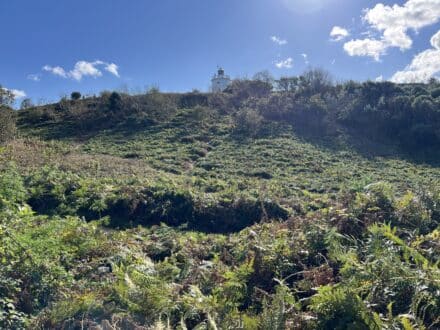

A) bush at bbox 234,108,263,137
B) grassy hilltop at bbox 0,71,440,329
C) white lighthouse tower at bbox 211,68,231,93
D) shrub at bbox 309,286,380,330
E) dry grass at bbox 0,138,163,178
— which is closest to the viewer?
shrub at bbox 309,286,380,330

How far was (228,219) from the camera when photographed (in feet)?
34.0

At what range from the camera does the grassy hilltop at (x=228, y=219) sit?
3.21 metres

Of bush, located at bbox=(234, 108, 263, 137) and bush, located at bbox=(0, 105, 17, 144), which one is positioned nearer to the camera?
bush, located at bbox=(0, 105, 17, 144)

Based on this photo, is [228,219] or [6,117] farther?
[6,117]

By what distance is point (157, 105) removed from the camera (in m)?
30.6

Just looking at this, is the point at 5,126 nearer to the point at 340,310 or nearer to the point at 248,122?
the point at 248,122

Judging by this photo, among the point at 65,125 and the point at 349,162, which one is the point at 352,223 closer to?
the point at 349,162

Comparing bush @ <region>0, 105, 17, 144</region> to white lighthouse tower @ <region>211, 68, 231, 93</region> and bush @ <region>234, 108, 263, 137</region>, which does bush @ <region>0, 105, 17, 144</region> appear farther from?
white lighthouse tower @ <region>211, 68, 231, 93</region>

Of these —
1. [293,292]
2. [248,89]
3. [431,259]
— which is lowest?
[293,292]

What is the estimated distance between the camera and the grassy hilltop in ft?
10.5

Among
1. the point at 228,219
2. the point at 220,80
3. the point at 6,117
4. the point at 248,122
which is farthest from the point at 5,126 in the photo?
the point at 220,80

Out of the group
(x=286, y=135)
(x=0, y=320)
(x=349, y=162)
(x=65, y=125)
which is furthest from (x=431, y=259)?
(x=65, y=125)

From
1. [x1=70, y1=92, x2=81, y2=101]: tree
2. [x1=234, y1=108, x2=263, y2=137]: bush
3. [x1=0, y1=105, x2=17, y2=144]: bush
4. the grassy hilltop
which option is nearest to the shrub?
the grassy hilltop

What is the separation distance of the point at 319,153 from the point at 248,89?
46.2ft
